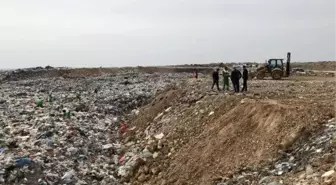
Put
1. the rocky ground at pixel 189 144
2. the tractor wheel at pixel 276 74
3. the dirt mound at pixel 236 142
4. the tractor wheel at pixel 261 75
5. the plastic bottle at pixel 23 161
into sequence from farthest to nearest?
the tractor wheel at pixel 261 75, the tractor wheel at pixel 276 74, the plastic bottle at pixel 23 161, the dirt mound at pixel 236 142, the rocky ground at pixel 189 144

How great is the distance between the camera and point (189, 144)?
9.16 metres

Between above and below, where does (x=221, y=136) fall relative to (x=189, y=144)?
above

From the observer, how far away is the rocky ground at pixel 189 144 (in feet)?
22.1

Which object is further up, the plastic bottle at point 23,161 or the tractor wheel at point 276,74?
the tractor wheel at point 276,74

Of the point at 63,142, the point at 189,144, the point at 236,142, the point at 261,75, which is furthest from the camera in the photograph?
the point at 261,75

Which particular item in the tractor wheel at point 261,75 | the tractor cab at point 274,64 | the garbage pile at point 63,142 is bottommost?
the garbage pile at point 63,142

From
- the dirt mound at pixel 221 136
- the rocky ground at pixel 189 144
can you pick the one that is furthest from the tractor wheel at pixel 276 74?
the dirt mound at pixel 221 136

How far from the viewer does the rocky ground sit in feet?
22.1

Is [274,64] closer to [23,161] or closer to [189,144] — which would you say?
[189,144]

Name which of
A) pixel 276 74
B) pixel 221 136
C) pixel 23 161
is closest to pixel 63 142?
pixel 23 161

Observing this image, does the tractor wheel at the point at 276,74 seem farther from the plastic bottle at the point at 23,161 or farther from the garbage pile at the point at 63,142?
the plastic bottle at the point at 23,161

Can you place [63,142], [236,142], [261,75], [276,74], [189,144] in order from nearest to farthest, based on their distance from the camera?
1. [236,142]
2. [189,144]
3. [63,142]
4. [276,74]
5. [261,75]

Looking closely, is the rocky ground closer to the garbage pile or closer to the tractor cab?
the garbage pile

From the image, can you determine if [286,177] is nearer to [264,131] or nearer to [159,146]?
[264,131]
